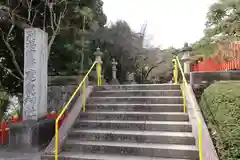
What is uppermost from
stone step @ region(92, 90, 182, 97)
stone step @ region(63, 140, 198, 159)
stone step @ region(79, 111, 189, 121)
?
stone step @ region(92, 90, 182, 97)

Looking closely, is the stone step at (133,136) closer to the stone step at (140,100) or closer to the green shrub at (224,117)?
the green shrub at (224,117)

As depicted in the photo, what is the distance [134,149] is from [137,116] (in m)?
1.26

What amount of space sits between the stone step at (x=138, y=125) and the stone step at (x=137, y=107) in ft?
1.82

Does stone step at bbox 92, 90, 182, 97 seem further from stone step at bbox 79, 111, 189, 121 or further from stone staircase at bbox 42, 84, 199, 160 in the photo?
stone step at bbox 79, 111, 189, 121

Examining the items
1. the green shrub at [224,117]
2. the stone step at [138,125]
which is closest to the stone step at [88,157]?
the stone step at [138,125]

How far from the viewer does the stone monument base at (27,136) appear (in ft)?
19.8

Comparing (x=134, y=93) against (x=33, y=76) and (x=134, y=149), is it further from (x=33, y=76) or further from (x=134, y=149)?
(x=33, y=76)

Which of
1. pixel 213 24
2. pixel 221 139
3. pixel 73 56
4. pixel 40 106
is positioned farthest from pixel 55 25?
pixel 221 139

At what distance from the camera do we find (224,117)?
14.3 feet

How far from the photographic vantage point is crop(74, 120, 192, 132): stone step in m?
5.41

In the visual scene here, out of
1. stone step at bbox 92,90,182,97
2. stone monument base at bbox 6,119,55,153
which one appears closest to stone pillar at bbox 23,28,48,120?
stone monument base at bbox 6,119,55,153

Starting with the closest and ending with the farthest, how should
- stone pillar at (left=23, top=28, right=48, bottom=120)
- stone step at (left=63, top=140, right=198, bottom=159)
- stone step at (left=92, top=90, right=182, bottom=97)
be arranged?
stone step at (left=63, top=140, right=198, bottom=159), stone pillar at (left=23, top=28, right=48, bottom=120), stone step at (left=92, top=90, right=182, bottom=97)

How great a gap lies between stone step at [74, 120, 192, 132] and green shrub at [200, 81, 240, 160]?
0.61 metres

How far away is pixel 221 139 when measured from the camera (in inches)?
167
